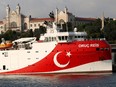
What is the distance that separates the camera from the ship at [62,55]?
53.8 metres

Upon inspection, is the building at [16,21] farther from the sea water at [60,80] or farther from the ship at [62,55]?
the sea water at [60,80]

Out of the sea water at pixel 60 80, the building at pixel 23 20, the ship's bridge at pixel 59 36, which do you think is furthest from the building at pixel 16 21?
the sea water at pixel 60 80

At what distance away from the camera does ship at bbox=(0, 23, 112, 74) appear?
177ft

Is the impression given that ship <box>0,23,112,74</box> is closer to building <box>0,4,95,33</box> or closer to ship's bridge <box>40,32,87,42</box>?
ship's bridge <box>40,32,87,42</box>

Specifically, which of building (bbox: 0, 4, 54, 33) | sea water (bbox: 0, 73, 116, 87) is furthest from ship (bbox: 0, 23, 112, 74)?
building (bbox: 0, 4, 54, 33)

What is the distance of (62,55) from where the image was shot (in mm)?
53781

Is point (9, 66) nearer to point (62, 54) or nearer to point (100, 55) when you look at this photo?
point (62, 54)

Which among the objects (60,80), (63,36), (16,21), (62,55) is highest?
(16,21)

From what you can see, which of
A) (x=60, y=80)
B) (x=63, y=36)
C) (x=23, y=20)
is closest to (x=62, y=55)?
(x=63, y=36)

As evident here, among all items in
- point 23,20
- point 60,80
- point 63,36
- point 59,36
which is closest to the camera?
point 60,80

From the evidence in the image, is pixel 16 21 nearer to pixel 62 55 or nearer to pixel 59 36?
pixel 59 36

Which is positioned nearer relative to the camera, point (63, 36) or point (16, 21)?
point (63, 36)

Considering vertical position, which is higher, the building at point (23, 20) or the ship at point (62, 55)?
the building at point (23, 20)

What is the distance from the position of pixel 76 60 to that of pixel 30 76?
553 centimetres
